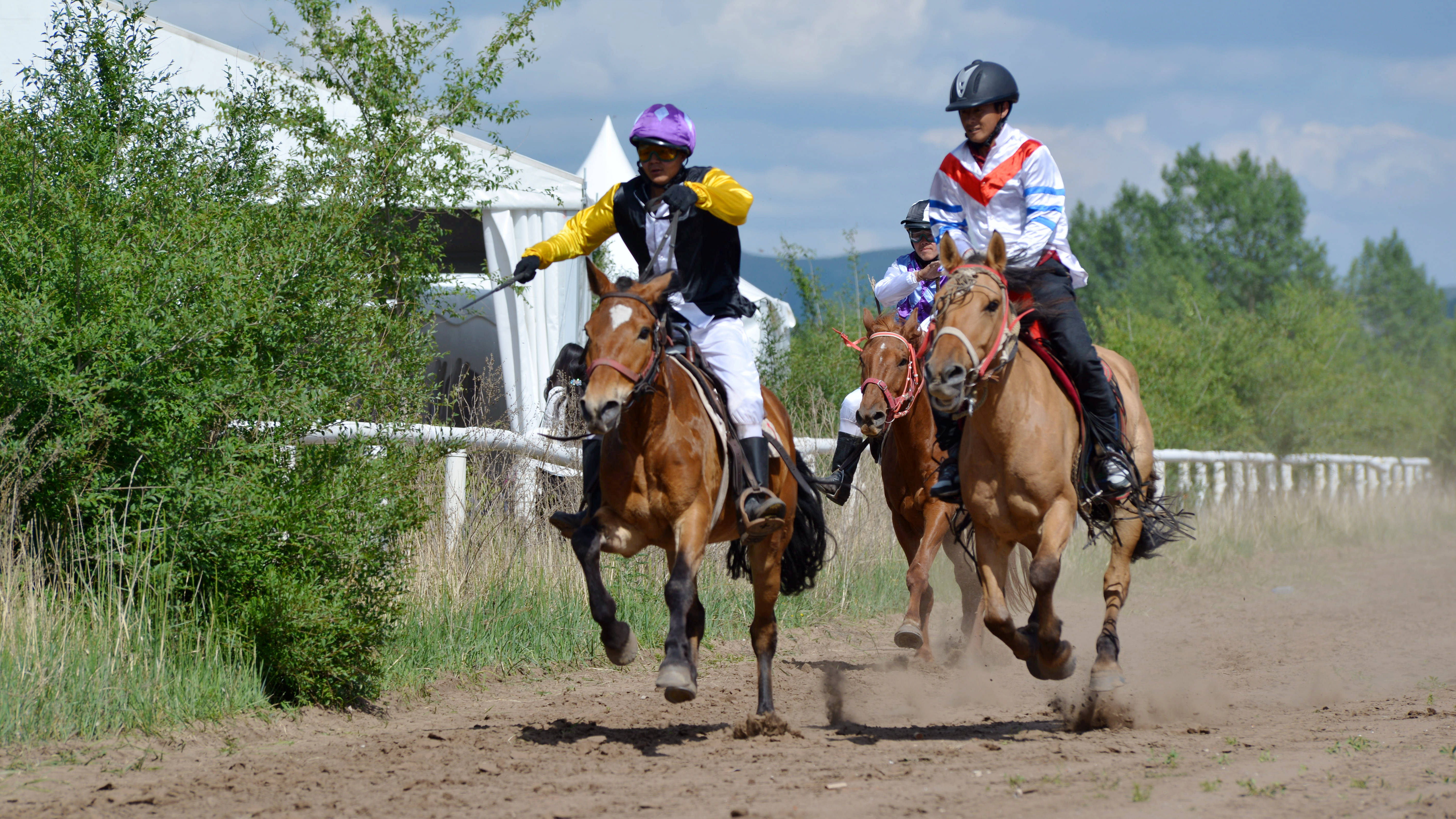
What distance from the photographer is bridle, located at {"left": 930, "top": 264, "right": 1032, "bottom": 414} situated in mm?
5535

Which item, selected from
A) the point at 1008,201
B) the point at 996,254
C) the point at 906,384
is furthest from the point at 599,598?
the point at 1008,201

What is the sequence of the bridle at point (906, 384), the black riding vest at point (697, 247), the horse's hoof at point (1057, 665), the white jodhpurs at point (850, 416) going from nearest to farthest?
the horse's hoof at point (1057, 665) < the black riding vest at point (697, 247) < the bridle at point (906, 384) < the white jodhpurs at point (850, 416)

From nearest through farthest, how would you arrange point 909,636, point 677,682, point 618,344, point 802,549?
point 677,682 < point 618,344 < point 802,549 < point 909,636

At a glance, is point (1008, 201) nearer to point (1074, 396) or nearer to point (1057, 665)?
point (1074, 396)

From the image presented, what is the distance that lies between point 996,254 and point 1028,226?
748 millimetres

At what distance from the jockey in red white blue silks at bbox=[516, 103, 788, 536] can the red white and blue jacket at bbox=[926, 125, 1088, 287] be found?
1.19 metres

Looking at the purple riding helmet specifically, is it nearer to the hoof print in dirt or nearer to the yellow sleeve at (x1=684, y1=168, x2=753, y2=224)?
the yellow sleeve at (x1=684, y1=168, x2=753, y2=224)

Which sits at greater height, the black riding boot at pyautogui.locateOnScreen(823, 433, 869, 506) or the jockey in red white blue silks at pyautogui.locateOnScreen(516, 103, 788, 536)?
the jockey in red white blue silks at pyautogui.locateOnScreen(516, 103, 788, 536)

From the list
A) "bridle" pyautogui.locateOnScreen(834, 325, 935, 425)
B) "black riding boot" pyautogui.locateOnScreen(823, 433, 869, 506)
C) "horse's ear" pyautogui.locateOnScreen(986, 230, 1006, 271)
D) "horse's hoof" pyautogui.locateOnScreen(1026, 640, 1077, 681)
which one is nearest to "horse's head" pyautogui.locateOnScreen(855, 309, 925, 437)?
"bridle" pyautogui.locateOnScreen(834, 325, 935, 425)

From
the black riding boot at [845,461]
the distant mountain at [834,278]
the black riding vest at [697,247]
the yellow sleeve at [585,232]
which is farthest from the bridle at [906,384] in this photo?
the distant mountain at [834,278]

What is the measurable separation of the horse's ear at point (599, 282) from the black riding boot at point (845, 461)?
319cm

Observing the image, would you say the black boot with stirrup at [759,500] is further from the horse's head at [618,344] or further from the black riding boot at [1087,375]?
the black riding boot at [1087,375]

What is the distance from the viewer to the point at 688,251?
6.45 m

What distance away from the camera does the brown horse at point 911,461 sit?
775 cm
